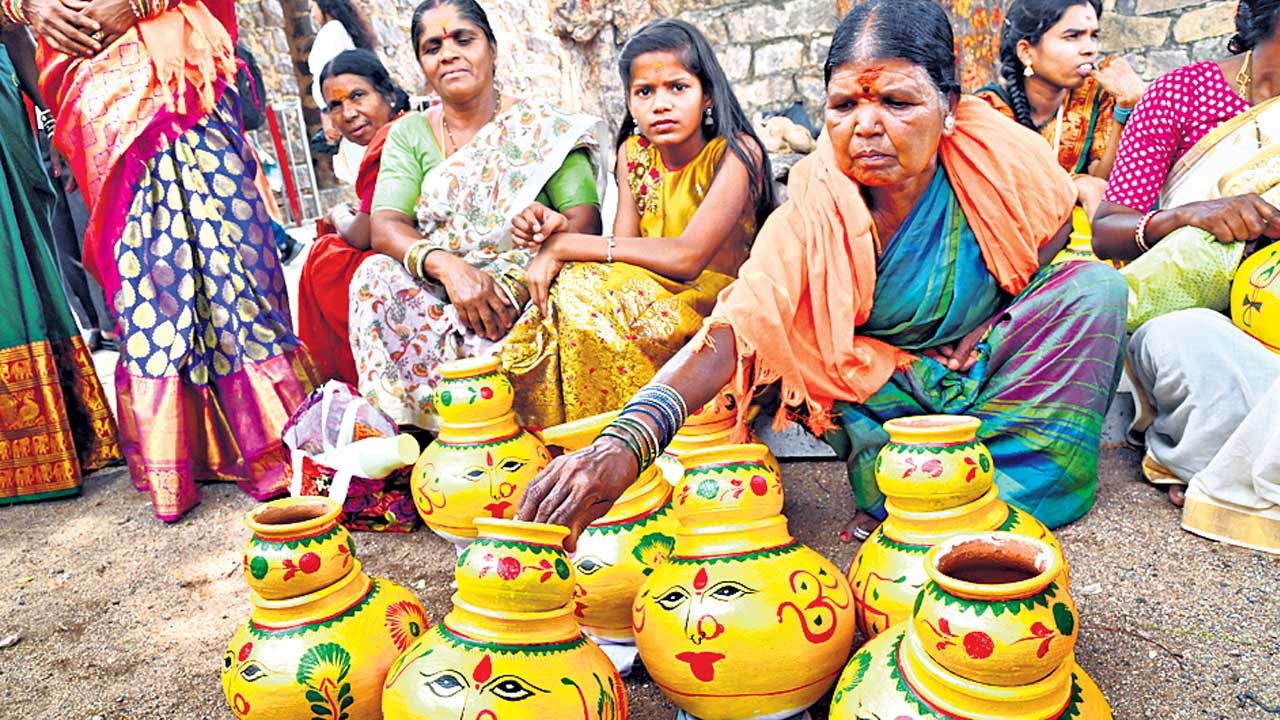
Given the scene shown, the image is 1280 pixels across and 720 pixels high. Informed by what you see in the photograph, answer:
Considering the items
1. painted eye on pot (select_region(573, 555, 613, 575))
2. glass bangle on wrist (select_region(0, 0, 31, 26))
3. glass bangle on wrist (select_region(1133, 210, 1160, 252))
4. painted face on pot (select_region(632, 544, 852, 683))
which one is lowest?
painted eye on pot (select_region(573, 555, 613, 575))

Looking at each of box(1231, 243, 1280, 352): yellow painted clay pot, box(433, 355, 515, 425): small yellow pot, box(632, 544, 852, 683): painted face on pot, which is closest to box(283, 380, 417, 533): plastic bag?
box(433, 355, 515, 425): small yellow pot

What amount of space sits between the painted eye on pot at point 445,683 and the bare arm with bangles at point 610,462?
0.86ft

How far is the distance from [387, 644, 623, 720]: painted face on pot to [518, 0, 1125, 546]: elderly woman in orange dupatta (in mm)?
897

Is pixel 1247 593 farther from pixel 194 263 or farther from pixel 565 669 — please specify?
pixel 194 263

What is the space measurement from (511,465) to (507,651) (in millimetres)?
1016

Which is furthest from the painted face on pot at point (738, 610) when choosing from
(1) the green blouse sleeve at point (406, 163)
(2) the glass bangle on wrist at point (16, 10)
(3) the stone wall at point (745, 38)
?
(3) the stone wall at point (745, 38)

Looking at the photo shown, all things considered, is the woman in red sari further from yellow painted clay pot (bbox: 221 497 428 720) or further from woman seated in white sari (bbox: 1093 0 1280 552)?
woman seated in white sari (bbox: 1093 0 1280 552)

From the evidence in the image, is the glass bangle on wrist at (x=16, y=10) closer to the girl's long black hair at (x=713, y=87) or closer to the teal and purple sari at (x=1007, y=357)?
the girl's long black hair at (x=713, y=87)

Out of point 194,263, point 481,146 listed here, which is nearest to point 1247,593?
point 481,146

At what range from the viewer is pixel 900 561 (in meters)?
1.65

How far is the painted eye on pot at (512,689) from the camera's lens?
1.30 metres

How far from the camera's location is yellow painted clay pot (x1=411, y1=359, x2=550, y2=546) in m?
2.32

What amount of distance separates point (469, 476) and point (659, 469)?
585 millimetres

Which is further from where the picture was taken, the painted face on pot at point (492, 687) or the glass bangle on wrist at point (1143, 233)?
the glass bangle on wrist at point (1143, 233)
